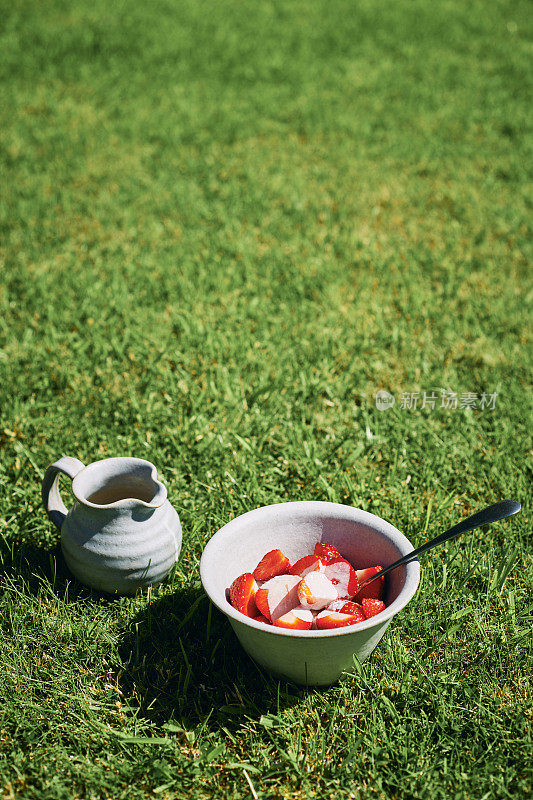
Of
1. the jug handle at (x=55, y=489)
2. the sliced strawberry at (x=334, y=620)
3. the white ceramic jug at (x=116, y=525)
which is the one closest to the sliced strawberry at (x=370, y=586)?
the sliced strawberry at (x=334, y=620)

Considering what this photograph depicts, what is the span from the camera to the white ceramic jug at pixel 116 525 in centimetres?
225

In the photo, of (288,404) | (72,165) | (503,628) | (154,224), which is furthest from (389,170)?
(503,628)

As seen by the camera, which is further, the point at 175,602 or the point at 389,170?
the point at 389,170

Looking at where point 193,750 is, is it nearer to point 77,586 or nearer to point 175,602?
point 175,602

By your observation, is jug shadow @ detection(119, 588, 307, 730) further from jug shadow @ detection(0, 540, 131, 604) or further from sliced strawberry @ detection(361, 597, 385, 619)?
sliced strawberry @ detection(361, 597, 385, 619)

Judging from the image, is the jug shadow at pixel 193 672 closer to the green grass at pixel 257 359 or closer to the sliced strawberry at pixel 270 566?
the green grass at pixel 257 359

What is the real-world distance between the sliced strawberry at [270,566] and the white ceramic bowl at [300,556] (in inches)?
3.0

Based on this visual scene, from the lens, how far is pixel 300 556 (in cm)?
228

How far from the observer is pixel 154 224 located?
4.89m

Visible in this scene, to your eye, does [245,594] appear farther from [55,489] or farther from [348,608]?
[55,489]

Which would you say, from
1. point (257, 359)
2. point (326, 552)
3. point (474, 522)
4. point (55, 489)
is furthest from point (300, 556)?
point (257, 359)

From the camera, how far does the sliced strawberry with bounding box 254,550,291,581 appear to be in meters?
2.12

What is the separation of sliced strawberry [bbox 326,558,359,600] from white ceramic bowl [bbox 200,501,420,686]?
10 cm

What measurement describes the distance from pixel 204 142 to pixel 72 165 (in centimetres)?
110
